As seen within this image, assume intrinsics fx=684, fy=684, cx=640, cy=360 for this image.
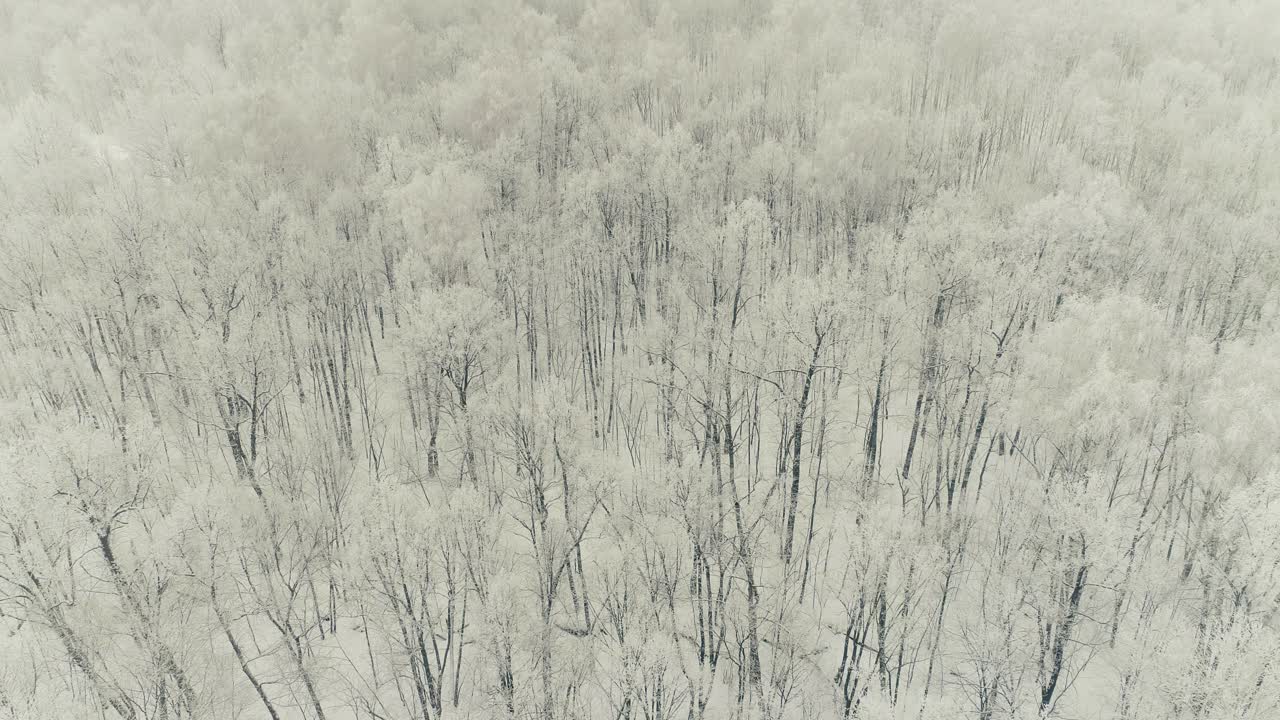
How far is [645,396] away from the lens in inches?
1650

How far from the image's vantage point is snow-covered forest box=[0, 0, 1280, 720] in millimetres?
25953

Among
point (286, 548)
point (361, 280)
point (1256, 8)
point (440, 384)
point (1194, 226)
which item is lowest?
point (286, 548)

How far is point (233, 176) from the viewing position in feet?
145

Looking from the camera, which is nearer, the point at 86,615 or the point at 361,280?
the point at 86,615

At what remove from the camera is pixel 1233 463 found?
1038 inches

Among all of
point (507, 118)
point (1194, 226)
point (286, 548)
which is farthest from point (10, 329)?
point (1194, 226)

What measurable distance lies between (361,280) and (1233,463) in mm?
45360

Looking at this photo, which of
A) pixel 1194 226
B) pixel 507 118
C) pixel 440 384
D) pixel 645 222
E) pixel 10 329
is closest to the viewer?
pixel 440 384

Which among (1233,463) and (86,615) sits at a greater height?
(1233,463)

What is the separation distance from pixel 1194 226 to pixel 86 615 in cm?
5882

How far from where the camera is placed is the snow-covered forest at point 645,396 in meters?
26.0

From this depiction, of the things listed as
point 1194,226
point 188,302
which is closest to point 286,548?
point 188,302

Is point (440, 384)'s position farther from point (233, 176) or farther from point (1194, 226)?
point (1194, 226)

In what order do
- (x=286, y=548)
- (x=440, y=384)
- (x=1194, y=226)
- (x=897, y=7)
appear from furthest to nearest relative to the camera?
(x=897, y=7), (x=1194, y=226), (x=440, y=384), (x=286, y=548)
